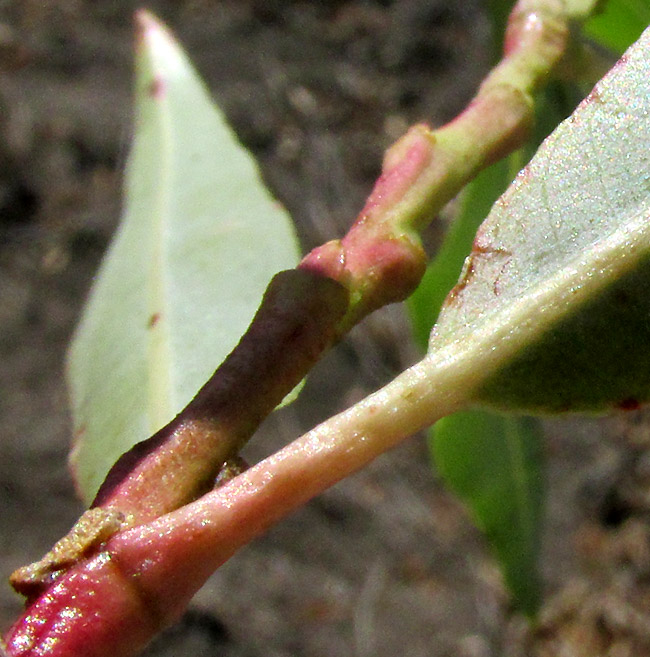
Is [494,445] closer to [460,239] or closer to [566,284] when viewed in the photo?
[460,239]

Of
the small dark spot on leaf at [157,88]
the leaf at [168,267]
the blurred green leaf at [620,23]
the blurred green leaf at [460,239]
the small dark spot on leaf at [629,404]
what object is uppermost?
the small dark spot on leaf at [157,88]

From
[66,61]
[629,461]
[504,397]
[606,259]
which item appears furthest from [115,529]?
[66,61]

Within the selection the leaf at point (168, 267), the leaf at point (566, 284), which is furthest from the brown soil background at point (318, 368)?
the leaf at point (566, 284)

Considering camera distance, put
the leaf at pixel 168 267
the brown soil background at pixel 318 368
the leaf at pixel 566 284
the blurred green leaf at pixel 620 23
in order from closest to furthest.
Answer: the leaf at pixel 566 284 < the leaf at pixel 168 267 < the blurred green leaf at pixel 620 23 < the brown soil background at pixel 318 368

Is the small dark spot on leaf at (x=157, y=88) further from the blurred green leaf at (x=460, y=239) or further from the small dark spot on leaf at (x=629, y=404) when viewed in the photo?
the small dark spot on leaf at (x=629, y=404)

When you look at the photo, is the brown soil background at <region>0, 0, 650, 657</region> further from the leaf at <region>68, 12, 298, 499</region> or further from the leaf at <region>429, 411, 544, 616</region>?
the leaf at <region>68, 12, 298, 499</region>

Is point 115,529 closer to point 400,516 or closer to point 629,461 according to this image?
point 400,516

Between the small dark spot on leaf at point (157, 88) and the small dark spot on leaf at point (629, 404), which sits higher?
the small dark spot on leaf at point (157, 88)
